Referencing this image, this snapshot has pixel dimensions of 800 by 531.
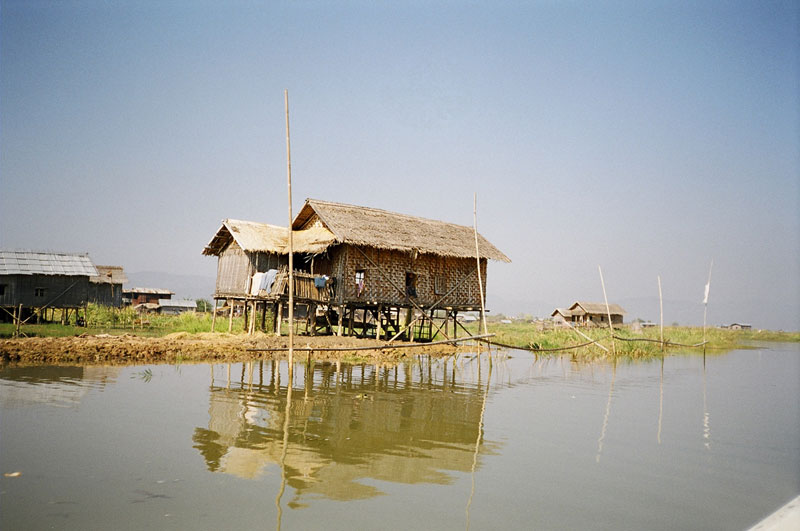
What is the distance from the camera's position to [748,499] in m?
5.92

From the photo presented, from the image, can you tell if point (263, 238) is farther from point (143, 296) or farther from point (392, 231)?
point (143, 296)

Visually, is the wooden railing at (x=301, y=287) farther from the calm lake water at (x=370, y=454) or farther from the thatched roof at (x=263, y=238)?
the calm lake water at (x=370, y=454)

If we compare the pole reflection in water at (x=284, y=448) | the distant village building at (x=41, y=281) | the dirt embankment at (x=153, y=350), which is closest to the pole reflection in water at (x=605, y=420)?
the pole reflection in water at (x=284, y=448)

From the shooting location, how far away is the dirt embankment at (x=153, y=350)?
517 inches

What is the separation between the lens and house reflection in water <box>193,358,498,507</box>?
5.87m

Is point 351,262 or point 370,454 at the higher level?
point 351,262

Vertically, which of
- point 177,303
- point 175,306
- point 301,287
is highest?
point 301,287

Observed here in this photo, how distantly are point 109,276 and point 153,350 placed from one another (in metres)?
22.2

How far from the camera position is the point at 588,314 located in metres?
47.2

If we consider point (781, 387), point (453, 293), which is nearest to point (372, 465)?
point (781, 387)

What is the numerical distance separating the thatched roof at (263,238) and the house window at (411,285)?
365 centimetres

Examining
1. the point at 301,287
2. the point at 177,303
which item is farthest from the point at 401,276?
the point at 177,303

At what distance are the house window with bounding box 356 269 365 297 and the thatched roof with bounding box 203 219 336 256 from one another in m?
1.70

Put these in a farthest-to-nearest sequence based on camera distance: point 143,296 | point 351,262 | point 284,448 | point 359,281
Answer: point 143,296 → point 359,281 → point 351,262 → point 284,448
